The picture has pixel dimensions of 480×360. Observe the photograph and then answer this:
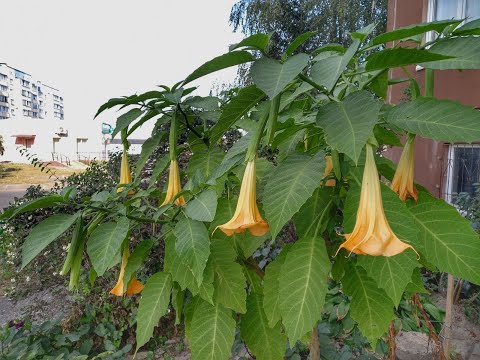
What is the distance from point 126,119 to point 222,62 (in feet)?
1.15

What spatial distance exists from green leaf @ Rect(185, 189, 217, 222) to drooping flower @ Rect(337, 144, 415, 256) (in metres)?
0.22

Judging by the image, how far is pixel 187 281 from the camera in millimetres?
741

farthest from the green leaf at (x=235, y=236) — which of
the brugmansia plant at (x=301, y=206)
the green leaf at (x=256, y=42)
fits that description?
the green leaf at (x=256, y=42)

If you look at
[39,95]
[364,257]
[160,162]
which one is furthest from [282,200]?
[39,95]

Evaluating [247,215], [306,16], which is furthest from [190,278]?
[306,16]

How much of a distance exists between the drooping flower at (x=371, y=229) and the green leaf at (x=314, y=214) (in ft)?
0.59

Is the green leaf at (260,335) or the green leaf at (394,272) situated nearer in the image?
the green leaf at (394,272)

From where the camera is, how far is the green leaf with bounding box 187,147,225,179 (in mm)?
932

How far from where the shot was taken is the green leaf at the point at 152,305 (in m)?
0.81

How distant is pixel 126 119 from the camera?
0.84m

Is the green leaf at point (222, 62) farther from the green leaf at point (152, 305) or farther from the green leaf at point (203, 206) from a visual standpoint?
the green leaf at point (152, 305)

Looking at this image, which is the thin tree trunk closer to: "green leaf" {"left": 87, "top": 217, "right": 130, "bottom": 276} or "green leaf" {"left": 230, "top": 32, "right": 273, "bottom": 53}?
"green leaf" {"left": 87, "top": 217, "right": 130, "bottom": 276}

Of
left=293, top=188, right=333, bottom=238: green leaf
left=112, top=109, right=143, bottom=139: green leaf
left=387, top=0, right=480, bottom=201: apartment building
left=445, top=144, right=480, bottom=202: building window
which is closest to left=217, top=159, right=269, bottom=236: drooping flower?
left=293, top=188, right=333, bottom=238: green leaf

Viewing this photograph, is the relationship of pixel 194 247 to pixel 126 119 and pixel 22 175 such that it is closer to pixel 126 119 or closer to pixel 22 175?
pixel 126 119
